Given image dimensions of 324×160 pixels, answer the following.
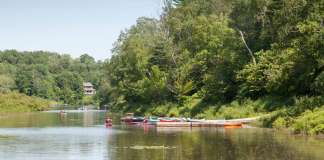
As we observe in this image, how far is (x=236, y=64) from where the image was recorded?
74.0 m

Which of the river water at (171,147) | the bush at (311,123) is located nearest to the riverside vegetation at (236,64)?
the bush at (311,123)

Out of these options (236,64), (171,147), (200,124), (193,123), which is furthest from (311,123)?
(236,64)

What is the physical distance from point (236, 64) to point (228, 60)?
4.40 feet

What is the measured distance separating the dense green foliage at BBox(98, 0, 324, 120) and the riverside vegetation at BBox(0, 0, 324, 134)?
11cm

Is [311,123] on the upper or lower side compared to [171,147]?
upper

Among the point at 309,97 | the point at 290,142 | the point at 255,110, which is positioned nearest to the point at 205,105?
the point at 255,110

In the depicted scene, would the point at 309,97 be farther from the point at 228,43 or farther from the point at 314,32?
the point at 228,43

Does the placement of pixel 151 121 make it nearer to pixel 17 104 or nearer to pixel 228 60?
pixel 228 60

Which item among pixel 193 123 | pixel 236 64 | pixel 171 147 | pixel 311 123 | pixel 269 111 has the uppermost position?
pixel 236 64

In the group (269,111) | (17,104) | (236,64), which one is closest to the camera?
(269,111)

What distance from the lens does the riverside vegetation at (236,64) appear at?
56.8 metres

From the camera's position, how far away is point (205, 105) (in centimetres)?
7656

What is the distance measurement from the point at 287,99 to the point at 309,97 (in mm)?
4883

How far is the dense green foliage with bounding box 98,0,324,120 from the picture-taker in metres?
59.2
